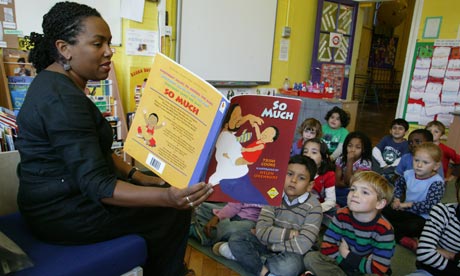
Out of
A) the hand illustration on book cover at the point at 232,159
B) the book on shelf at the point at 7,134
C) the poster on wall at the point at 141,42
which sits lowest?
the book on shelf at the point at 7,134

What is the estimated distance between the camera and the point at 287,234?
1.65 metres

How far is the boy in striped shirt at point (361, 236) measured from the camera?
146 centimetres

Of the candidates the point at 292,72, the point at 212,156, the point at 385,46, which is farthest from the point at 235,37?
the point at 385,46

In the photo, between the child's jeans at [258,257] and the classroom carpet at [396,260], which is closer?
the child's jeans at [258,257]

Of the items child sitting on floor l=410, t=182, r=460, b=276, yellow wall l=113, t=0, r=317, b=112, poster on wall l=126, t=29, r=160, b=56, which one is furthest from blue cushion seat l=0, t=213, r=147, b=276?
yellow wall l=113, t=0, r=317, b=112

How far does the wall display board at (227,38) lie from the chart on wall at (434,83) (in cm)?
212

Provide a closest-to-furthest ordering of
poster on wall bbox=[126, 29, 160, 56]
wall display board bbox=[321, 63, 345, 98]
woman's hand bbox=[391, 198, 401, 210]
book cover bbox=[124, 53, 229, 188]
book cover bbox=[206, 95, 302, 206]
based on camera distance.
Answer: book cover bbox=[124, 53, 229, 188] < book cover bbox=[206, 95, 302, 206] < woman's hand bbox=[391, 198, 401, 210] < poster on wall bbox=[126, 29, 160, 56] < wall display board bbox=[321, 63, 345, 98]

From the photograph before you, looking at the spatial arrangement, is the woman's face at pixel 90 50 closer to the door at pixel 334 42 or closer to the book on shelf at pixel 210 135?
the book on shelf at pixel 210 135

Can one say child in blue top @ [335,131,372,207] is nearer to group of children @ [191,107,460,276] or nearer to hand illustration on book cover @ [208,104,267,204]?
group of children @ [191,107,460,276]

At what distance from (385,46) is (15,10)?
9.32 metres

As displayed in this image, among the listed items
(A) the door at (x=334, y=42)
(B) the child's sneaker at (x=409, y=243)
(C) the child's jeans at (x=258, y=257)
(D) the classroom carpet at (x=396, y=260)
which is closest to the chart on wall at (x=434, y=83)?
(A) the door at (x=334, y=42)

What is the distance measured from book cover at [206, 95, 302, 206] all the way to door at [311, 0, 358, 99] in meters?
3.84

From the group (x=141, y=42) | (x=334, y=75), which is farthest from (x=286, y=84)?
(x=141, y=42)

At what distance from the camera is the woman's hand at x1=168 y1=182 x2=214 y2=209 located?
3.15 feet
